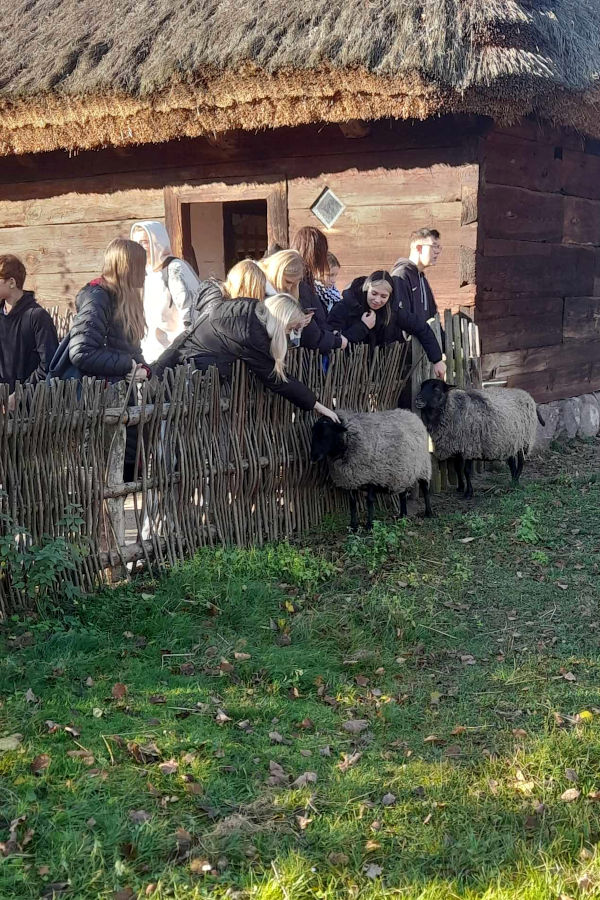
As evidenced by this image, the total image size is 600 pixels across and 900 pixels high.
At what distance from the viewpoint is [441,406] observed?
7258 millimetres

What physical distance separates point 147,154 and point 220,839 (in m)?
8.46

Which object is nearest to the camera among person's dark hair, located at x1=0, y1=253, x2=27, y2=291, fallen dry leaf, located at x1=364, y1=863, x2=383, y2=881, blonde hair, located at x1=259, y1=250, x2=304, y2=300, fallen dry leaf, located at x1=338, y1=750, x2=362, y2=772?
fallen dry leaf, located at x1=364, y1=863, x2=383, y2=881

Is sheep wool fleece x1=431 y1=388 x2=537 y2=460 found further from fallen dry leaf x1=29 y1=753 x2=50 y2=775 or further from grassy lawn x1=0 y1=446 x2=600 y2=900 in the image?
fallen dry leaf x1=29 y1=753 x2=50 y2=775

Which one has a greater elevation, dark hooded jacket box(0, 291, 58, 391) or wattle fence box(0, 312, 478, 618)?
dark hooded jacket box(0, 291, 58, 391)

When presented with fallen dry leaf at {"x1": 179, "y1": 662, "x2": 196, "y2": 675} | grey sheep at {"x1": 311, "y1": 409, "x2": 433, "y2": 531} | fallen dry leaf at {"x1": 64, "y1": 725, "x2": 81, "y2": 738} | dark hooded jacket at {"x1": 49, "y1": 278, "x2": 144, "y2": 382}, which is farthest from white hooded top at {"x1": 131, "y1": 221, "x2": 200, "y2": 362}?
fallen dry leaf at {"x1": 64, "y1": 725, "x2": 81, "y2": 738}

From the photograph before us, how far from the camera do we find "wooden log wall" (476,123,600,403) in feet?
28.8

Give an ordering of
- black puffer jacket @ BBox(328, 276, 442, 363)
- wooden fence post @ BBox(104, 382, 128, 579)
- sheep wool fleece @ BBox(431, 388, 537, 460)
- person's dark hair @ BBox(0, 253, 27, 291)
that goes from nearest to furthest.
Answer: wooden fence post @ BBox(104, 382, 128, 579)
person's dark hair @ BBox(0, 253, 27, 291)
black puffer jacket @ BBox(328, 276, 442, 363)
sheep wool fleece @ BBox(431, 388, 537, 460)

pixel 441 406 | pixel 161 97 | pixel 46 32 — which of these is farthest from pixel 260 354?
pixel 46 32

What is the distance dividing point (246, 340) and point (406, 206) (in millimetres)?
3781

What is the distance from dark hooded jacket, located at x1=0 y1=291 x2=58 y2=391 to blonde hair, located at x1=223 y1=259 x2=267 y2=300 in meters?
1.24

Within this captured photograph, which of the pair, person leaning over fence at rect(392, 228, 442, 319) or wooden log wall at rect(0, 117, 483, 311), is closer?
person leaning over fence at rect(392, 228, 442, 319)

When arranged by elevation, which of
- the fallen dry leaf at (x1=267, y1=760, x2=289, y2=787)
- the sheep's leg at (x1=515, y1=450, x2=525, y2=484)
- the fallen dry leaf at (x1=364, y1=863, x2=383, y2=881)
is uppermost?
the sheep's leg at (x1=515, y1=450, x2=525, y2=484)

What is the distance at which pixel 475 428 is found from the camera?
734cm

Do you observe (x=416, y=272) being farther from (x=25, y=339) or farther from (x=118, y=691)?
(x=118, y=691)
